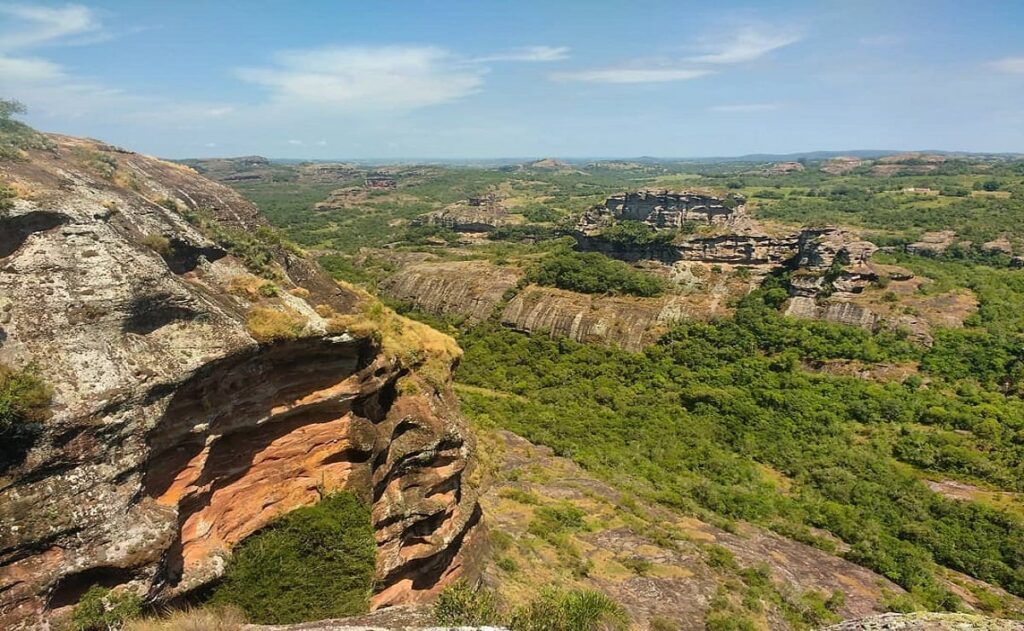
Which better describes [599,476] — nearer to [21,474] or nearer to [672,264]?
[21,474]

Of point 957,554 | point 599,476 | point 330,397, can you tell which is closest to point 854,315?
point 957,554

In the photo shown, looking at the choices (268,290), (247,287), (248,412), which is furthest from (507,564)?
(247,287)

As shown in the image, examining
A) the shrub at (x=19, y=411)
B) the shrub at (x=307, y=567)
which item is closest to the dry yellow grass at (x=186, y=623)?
the shrub at (x=307, y=567)

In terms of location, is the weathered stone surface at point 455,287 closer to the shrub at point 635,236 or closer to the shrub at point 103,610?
the shrub at point 635,236

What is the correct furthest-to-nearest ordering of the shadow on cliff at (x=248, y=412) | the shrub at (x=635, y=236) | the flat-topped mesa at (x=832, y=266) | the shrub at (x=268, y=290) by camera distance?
the shrub at (x=635, y=236), the flat-topped mesa at (x=832, y=266), the shrub at (x=268, y=290), the shadow on cliff at (x=248, y=412)

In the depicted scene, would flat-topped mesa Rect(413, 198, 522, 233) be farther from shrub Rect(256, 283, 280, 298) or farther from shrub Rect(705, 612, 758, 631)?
shrub Rect(256, 283, 280, 298)

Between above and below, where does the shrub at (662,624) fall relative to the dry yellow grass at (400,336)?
below

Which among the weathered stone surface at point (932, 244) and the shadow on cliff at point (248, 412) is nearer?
the shadow on cliff at point (248, 412)

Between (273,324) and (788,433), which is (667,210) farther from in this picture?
(273,324)
